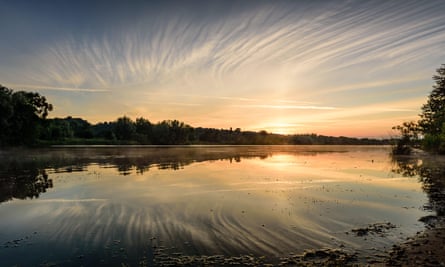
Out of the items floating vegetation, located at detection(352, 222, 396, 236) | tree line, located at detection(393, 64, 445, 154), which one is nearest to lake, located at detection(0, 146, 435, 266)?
floating vegetation, located at detection(352, 222, 396, 236)

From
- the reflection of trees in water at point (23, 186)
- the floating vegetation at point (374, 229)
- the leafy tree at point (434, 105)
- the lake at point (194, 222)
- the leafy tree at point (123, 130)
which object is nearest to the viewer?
the lake at point (194, 222)

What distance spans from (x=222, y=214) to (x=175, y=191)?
628 cm

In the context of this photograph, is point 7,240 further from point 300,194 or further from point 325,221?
point 300,194

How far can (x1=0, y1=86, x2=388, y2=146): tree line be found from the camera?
7584 centimetres

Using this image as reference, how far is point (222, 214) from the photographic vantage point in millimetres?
13000

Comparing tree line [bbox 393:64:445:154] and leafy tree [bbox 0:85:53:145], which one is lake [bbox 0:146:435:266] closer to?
tree line [bbox 393:64:445:154]

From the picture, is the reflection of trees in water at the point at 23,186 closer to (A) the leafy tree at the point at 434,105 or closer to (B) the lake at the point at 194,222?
(B) the lake at the point at 194,222

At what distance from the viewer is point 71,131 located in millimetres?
123000

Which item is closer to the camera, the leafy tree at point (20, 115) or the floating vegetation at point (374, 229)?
the floating vegetation at point (374, 229)

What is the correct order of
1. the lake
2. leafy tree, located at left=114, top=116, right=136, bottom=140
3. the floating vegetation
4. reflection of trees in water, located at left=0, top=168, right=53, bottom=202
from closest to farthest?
1. the lake
2. the floating vegetation
3. reflection of trees in water, located at left=0, top=168, right=53, bottom=202
4. leafy tree, located at left=114, top=116, right=136, bottom=140

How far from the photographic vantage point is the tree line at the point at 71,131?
2986 inches

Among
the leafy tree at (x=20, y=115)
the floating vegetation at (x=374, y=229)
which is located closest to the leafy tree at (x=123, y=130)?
the leafy tree at (x=20, y=115)

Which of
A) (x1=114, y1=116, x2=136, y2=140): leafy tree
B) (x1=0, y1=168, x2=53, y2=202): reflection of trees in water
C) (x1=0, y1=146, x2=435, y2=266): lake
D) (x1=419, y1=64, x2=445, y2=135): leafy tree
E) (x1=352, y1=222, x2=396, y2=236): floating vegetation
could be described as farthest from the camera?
(x1=114, y1=116, x2=136, y2=140): leafy tree

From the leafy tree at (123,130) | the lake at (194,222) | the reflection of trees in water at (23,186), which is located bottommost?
the lake at (194,222)
